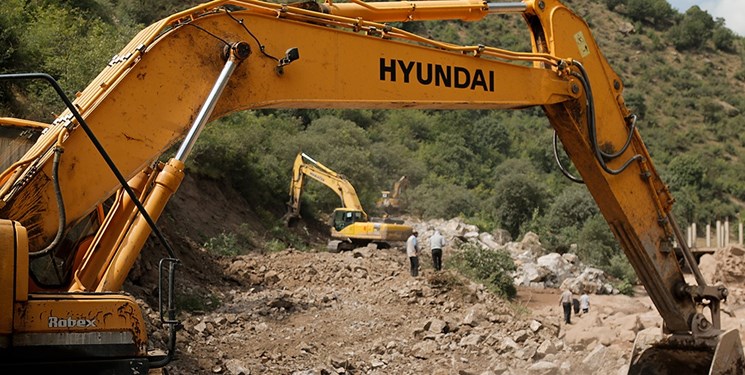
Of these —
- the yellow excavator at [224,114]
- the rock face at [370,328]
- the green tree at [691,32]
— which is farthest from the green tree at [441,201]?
the green tree at [691,32]

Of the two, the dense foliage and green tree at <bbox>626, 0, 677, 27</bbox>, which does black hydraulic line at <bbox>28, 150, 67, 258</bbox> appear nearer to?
the dense foliage

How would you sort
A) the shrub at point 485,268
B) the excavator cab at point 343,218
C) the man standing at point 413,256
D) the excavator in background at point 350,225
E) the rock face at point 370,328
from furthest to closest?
the excavator cab at point 343,218 → the excavator in background at point 350,225 → the shrub at point 485,268 → the man standing at point 413,256 → the rock face at point 370,328

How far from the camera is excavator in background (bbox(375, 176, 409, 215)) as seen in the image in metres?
40.4

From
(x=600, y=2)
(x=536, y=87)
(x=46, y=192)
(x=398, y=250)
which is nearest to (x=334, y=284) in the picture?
(x=398, y=250)

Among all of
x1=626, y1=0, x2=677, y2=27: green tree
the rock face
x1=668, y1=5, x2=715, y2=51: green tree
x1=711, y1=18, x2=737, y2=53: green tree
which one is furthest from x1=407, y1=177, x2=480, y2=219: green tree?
x1=626, y1=0, x2=677, y2=27: green tree

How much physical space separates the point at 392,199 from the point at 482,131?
2576 centimetres

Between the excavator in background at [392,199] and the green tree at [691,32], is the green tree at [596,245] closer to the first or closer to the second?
the excavator in background at [392,199]

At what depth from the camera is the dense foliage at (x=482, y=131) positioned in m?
22.3

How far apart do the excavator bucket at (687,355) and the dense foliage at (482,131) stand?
37.0ft

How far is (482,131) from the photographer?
66625 millimetres

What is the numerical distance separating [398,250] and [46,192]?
21650 millimetres

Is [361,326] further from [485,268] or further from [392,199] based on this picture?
[392,199]

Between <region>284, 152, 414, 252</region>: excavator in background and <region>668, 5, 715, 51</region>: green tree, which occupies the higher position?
<region>668, 5, 715, 51</region>: green tree

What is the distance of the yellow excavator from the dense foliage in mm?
10630
